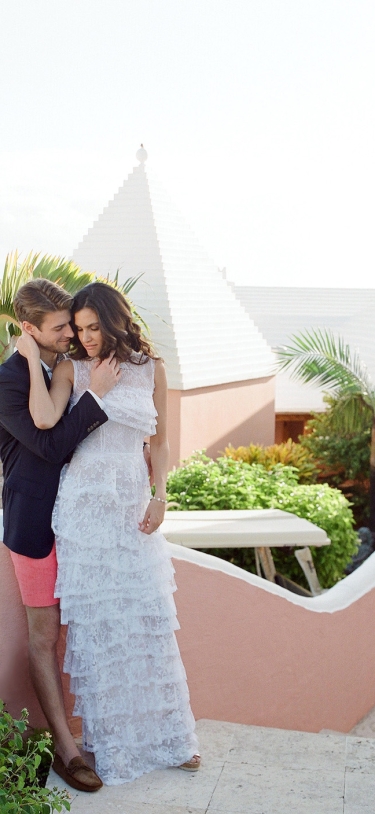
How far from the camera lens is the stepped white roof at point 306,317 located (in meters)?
17.6

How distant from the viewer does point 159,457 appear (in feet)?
12.3

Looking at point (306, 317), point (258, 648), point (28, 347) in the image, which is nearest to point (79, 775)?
point (28, 347)

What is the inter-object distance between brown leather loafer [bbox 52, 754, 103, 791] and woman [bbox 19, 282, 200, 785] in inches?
3.4

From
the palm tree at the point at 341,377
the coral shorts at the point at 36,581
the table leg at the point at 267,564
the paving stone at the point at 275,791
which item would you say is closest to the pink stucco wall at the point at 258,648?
the coral shorts at the point at 36,581

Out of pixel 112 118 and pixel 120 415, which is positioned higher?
pixel 112 118

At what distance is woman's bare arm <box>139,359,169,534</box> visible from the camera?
359cm

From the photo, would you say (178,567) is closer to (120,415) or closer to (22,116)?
(120,415)

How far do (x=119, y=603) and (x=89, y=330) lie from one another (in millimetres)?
1068

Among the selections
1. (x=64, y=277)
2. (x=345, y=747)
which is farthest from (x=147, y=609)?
(x=64, y=277)

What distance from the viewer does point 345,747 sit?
391cm

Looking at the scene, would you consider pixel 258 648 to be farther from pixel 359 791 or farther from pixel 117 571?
pixel 117 571

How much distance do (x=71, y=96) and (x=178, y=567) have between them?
2252cm

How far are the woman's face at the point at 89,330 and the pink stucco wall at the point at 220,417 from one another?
8829mm

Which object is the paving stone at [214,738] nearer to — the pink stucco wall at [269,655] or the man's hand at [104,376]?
the pink stucco wall at [269,655]
